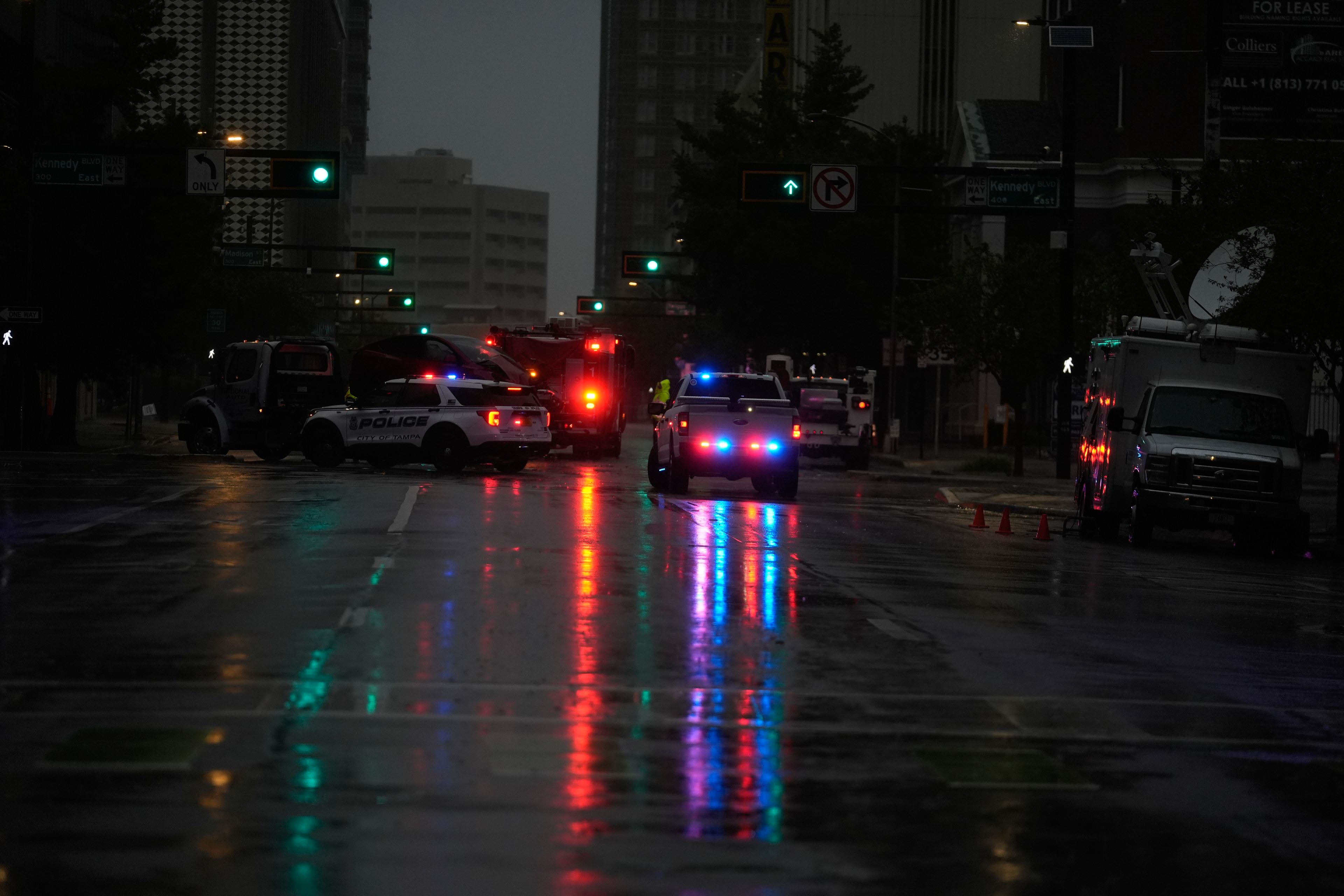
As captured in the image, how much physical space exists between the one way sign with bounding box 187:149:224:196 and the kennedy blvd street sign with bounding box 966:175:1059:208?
52.6 ft

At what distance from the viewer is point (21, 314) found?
4216 cm

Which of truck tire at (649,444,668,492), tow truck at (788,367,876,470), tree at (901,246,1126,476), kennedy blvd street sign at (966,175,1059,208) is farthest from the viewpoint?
tow truck at (788,367,876,470)

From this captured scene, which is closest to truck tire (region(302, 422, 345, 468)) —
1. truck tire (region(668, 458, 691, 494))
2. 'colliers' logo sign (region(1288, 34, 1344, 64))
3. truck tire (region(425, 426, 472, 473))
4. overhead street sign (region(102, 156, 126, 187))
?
truck tire (region(425, 426, 472, 473))

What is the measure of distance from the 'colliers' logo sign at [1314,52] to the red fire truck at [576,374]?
2298cm

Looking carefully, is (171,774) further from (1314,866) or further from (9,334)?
(9,334)

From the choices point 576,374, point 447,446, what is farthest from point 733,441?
point 576,374

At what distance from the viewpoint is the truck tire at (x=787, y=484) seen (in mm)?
31625

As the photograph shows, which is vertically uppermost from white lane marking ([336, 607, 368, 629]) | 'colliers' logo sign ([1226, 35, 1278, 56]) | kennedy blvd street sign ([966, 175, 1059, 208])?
'colliers' logo sign ([1226, 35, 1278, 56])

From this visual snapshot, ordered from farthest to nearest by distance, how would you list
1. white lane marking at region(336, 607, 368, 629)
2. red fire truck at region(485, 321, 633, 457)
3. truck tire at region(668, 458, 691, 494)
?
red fire truck at region(485, 321, 633, 457)
truck tire at region(668, 458, 691, 494)
white lane marking at region(336, 607, 368, 629)

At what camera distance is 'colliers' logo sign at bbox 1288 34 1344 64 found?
2270 inches

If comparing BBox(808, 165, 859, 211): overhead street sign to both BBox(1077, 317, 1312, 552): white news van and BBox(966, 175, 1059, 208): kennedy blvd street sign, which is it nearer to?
BBox(966, 175, 1059, 208): kennedy blvd street sign

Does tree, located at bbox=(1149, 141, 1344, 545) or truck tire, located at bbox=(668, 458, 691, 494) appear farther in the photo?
truck tire, located at bbox=(668, 458, 691, 494)

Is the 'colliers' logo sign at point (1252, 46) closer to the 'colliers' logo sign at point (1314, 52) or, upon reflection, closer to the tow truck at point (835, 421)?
the 'colliers' logo sign at point (1314, 52)

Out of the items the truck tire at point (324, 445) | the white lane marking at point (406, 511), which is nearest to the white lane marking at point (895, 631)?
the white lane marking at point (406, 511)
